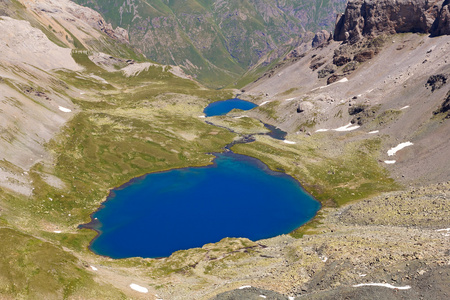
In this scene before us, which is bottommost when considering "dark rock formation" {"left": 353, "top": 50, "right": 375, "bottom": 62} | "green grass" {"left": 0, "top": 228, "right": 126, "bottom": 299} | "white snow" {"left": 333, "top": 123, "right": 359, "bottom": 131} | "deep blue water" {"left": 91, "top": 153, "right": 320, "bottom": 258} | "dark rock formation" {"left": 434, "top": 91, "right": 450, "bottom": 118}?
"deep blue water" {"left": 91, "top": 153, "right": 320, "bottom": 258}

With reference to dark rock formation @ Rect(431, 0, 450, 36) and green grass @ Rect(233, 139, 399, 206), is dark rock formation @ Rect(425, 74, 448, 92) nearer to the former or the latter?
green grass @ Rect(233, 139, 399, 206)

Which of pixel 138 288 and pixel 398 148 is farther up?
pixel 398 148

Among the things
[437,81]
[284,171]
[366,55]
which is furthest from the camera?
[366,55]

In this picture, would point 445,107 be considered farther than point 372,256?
Yes

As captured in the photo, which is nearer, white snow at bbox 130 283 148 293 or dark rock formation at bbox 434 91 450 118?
white snow at bbox 130 283 148 293

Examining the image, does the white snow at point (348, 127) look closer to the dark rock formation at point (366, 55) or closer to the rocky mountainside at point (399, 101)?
the rocky mountainside at point (399, 101)

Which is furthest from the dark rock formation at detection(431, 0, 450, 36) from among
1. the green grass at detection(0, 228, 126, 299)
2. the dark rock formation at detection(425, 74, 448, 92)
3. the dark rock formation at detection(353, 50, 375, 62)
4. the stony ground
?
the green grass at detection(0, 228, 126, 299)

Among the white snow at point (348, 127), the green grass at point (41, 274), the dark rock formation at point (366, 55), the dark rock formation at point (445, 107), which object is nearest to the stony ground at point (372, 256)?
the green grass at point (41, 274)

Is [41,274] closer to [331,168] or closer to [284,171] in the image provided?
[284,171]

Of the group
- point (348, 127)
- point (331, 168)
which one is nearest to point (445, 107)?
point (348, 127)
